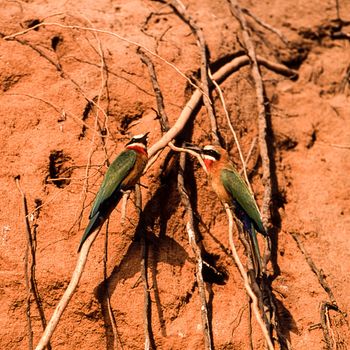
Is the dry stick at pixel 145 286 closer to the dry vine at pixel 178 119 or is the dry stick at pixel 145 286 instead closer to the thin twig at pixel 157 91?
the dry vine at pixel 178 119

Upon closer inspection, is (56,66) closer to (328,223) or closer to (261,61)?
(261,61)

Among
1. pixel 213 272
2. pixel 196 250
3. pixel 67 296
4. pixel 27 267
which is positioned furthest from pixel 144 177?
pixel 67 296

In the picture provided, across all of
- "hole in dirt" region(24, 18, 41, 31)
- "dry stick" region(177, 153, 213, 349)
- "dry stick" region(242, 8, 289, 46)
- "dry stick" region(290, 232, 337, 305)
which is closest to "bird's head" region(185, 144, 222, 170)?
"dry stick" region(177, 153, 213, 349)

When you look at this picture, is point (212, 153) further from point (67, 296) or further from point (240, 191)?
point (67, 296)

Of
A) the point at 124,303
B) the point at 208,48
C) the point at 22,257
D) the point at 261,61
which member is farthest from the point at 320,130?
the point at 22,257

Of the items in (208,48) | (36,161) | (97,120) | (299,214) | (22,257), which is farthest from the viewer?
(208,48)
